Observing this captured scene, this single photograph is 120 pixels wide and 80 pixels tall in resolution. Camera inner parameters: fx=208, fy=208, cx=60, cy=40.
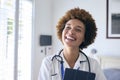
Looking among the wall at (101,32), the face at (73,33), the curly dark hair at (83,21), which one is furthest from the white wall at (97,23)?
the face at (73,33)

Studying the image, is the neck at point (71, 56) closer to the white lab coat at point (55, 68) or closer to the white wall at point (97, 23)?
the white lab coat at point (55, 68)

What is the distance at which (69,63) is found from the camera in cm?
122

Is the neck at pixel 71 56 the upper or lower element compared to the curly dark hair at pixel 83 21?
lower

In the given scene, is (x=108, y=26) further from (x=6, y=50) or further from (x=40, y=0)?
(x=6, y=50)

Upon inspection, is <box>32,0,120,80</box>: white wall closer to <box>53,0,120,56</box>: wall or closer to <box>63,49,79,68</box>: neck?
<box>53,0,120,56</box>: wall

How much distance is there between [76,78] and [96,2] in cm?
268

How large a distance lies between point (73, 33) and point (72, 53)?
130 mm

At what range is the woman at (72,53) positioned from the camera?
3.80ft

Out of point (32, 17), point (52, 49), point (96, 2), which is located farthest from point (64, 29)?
point (52, 49)

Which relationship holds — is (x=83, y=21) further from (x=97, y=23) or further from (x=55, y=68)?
(x=97, y=23)

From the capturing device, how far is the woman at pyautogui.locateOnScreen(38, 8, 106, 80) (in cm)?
116

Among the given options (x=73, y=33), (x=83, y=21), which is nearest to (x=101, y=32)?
(x=83, y=21)

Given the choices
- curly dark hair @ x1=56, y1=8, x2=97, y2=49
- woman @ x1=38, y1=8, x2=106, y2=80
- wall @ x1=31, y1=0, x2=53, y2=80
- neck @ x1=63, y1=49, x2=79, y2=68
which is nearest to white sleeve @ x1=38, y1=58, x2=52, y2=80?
woman @ x1=38, y1=8, x2=106, y2=80

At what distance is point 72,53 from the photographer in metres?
1.22
